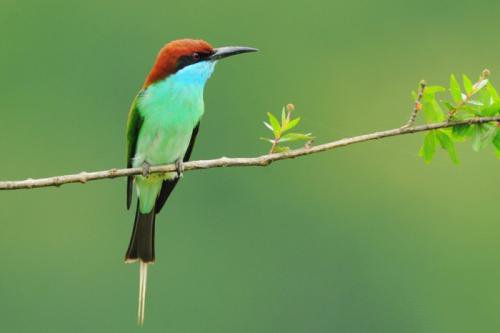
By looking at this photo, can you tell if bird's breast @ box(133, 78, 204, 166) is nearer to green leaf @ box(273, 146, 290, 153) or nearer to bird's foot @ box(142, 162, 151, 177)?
bird's foot @ box(142, 162, 151, 177)

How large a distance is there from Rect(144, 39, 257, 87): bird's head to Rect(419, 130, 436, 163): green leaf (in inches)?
39.1

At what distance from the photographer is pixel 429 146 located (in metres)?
3.20

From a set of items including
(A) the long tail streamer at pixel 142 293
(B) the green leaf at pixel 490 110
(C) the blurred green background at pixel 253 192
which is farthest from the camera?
(C) the blurred green background at pixel 253 192

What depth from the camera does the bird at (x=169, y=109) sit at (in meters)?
4.12

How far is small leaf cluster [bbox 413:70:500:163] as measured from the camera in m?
3.14

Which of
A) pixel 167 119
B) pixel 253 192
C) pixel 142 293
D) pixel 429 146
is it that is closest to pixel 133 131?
pixel 167 119

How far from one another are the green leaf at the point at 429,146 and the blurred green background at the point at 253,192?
12.1 m

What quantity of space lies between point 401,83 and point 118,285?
26.0 ft

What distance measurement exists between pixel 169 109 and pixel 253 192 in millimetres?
15270

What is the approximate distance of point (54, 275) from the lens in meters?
17.8

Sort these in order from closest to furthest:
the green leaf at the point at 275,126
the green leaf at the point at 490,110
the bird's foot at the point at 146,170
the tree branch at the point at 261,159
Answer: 1. the tree branch at the point at 261,159
2. the green leaf at the point at 490,110
3. the green leaf at the point at 275,126
4. the bird's foot at the point at 146,170

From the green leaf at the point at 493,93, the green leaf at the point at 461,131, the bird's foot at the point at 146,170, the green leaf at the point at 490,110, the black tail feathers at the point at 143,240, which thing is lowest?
the black tail feathers at the point at 143,240

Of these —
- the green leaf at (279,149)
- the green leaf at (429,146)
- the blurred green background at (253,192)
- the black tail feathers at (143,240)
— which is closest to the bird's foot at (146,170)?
the black tail feathers at (143,240)

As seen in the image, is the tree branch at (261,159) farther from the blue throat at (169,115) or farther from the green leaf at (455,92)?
the blue throat at (169,115)
